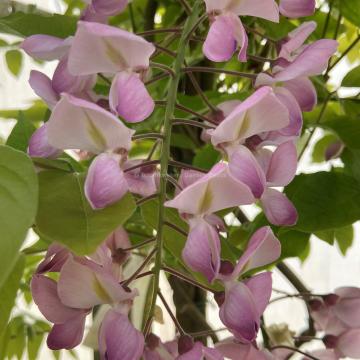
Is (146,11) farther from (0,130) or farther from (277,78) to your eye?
(0,130)

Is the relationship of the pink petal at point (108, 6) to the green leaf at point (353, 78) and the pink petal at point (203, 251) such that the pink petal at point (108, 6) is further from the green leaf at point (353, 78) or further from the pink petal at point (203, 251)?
the green leaf at point (353, 78)

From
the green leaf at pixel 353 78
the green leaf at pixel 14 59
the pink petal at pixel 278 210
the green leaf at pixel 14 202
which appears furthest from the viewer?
the green leaf at pixel 14 59

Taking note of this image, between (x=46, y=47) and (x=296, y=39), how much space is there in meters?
0.14

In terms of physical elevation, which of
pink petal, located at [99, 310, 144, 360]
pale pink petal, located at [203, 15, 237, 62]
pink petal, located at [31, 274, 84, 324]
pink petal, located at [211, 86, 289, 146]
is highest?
pale pink petal, located at [203, 15, 237, 62]

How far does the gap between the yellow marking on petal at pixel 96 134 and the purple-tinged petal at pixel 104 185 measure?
0.02m

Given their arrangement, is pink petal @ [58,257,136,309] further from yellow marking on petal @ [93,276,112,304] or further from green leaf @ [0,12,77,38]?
green leaf @ [0,12,77,38]

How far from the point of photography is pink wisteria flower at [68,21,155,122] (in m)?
0.30

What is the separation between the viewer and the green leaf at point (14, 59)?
0.90 metres

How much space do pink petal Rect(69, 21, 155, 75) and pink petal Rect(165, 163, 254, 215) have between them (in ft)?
0.22

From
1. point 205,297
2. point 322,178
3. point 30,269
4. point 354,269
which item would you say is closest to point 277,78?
point 322,178

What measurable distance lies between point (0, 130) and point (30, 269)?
101 centimetres

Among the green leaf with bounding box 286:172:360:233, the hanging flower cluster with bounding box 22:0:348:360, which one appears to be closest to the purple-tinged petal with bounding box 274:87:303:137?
the hanging flower cluster with bounding box 22:0:348:360

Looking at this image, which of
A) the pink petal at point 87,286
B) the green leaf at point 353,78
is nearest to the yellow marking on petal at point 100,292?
the pink petal at point 87,286

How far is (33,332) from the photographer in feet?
2.36
